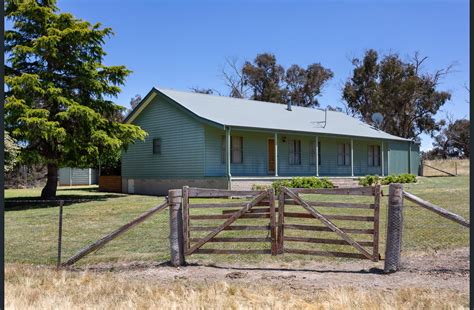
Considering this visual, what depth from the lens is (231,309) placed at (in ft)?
20.0

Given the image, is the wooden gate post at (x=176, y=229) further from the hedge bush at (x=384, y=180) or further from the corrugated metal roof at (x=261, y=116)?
the hedge bush at (x=384, y=180)

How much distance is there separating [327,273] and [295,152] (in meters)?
21.9

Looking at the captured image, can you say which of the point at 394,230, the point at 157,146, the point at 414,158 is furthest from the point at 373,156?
the point at 394,230

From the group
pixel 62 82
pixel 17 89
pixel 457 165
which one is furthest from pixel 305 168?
pixel 457 165

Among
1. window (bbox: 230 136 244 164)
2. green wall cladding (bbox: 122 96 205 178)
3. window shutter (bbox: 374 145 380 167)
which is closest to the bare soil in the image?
green wall cladding (bbox: 122 96 205 178)

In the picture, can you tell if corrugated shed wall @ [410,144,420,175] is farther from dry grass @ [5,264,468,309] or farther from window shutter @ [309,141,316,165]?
dry grass @ [5,264,468,309]

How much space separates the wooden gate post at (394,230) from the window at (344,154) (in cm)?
2460

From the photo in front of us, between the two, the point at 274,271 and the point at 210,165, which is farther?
the point at 210,165

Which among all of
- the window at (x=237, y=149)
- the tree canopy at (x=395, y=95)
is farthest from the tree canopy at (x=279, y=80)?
the window at (x=237, y=149)

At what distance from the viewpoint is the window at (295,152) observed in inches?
1172

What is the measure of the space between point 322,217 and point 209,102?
21.6 meters

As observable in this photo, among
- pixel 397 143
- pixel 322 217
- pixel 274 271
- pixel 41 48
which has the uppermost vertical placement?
pixel 41 48

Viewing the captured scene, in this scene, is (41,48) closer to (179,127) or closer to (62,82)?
(62,82)

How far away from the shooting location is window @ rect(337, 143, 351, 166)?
108ft
